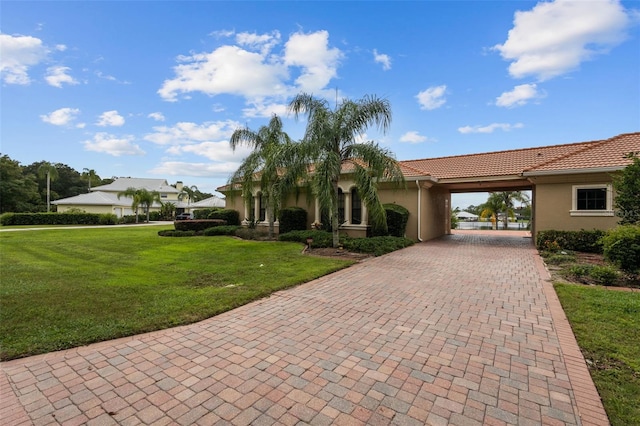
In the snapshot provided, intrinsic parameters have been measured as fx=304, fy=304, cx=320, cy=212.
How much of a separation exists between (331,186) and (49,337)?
928cm

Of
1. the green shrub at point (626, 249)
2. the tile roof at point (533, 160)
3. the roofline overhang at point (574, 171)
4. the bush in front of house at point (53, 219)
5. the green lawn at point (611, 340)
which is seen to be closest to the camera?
the green lawn at point (611, 340)

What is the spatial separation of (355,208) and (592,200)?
33.0 feet

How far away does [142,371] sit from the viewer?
3271 mm

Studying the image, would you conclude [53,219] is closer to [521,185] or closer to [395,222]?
[395,222]

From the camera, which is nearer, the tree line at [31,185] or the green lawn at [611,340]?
the green lawn at [611,340]

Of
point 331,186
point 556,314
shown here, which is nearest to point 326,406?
point 556,314

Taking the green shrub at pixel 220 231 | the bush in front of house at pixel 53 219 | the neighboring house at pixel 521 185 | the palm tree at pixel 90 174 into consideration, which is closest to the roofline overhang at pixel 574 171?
the neighboring house at pixel 521 185

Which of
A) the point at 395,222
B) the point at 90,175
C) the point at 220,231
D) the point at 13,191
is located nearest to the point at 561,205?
the point at 395,222

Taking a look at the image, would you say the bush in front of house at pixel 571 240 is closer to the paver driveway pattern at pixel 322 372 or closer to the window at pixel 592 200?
the window at pixel 592 200

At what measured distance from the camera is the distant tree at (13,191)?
4131 centimetres

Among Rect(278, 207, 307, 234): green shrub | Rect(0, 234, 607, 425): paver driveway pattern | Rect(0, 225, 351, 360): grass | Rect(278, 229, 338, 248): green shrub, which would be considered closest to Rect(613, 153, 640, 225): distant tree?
Rect(0, 234, 607, 425): paver driveway pattern

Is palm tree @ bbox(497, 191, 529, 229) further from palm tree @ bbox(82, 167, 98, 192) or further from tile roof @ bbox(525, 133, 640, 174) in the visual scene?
palm tree @ bbox(82, 167, 98, 192)

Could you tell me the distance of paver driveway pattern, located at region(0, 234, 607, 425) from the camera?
8.56ft

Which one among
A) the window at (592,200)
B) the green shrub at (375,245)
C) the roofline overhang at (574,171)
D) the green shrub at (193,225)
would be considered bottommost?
the green shrub at (375,245)
